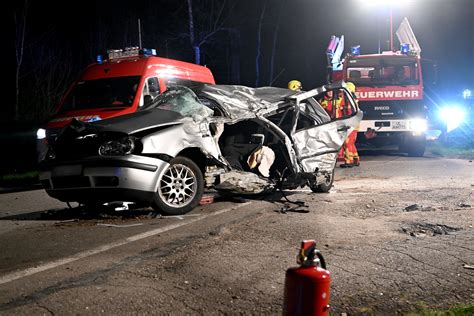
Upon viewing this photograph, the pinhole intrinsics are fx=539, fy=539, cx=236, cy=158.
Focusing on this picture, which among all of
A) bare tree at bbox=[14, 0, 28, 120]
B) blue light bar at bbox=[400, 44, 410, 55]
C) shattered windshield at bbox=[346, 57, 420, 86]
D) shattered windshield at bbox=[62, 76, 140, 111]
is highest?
bare tree at bbox=[14, 0, 28, 120]

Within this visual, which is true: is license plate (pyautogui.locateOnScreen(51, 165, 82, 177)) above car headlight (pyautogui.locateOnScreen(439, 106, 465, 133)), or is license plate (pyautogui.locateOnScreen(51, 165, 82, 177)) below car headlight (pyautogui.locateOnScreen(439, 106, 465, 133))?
below

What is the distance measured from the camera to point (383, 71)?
14.9m

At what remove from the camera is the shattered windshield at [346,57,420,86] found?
49.0 feet

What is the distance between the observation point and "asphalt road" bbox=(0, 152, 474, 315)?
3.47 meters

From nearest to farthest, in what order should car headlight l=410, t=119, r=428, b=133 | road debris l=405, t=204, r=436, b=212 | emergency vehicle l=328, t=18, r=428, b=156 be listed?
road debris l=405, t=204, r=436, b=212 < car headlight l=410, t=119, r=428, b=133 < emergency vehicle l=328, t=18, r=428, b=156

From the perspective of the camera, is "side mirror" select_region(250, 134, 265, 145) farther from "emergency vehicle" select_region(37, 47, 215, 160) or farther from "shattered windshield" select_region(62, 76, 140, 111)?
"shattered windshield" select_region(62, 76, 140, 111)

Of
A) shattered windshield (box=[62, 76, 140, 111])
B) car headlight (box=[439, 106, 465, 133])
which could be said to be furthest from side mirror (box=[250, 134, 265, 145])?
car headlight (box=[439, 106, 465, 133])

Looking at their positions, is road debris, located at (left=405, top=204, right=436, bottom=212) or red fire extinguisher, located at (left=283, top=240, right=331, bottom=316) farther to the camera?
road debris, located at (left=405, top=204, right=436, bottom=212)

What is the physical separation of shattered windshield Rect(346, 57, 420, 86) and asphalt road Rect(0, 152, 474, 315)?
25.6 ft

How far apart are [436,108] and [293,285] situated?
14.0 metres

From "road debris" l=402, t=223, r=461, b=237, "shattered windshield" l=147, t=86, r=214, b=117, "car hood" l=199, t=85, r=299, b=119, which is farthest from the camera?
"car hood" l=199, t=85, r=299, b=119

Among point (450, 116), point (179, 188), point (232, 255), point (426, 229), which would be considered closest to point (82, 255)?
point (232, 255)

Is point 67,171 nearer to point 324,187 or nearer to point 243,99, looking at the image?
point 243,99

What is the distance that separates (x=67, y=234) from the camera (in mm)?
5508
